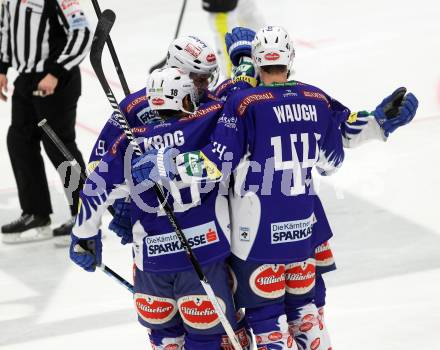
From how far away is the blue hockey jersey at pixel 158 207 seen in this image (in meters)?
3.75

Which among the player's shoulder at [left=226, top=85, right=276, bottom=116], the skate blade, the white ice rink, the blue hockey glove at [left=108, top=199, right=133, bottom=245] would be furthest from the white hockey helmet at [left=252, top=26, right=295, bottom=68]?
the skate blade

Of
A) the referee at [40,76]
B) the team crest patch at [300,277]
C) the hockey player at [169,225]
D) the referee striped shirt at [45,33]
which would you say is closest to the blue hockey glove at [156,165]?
the hockey player at [169,225]

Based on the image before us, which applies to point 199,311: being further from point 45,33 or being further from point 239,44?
point 45,33

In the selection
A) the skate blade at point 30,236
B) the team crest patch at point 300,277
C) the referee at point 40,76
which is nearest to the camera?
the team crest patch at point 300,277

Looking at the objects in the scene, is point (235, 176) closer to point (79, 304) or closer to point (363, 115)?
point (363, 115)

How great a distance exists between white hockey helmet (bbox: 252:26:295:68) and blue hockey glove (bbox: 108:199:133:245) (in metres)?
0.68

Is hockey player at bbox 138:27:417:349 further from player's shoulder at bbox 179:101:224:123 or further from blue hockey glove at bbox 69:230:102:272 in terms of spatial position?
blue hockey glove at bbox 69:230:102:272

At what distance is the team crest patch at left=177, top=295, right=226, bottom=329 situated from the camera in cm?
384

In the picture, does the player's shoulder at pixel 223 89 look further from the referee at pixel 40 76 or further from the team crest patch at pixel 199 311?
the referee at pixel 40 76

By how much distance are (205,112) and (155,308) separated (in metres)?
0.70

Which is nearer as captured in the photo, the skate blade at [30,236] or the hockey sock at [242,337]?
the hockey sock at [242,337]

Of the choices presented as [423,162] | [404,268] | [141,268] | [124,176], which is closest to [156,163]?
[124,176]

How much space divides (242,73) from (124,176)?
63 cm

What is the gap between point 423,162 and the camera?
6.73 meters
